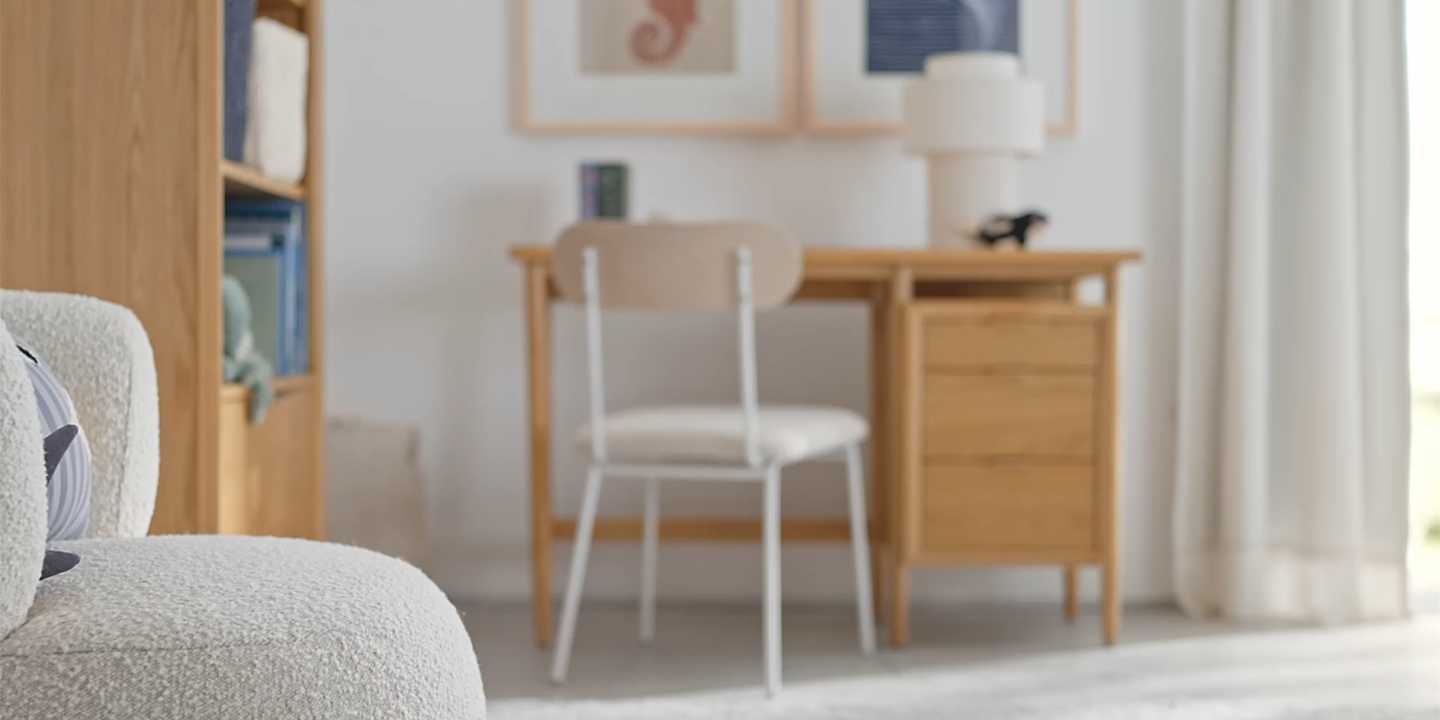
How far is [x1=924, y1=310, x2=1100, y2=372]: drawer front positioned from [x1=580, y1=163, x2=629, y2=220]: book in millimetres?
632

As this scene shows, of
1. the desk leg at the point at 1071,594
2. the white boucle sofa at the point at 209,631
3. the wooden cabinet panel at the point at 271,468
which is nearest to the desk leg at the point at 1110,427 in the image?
the desk leg at the point at 1071,594

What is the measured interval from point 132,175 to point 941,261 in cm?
132

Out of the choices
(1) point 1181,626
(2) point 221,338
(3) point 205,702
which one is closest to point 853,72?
(1) point 1181,626

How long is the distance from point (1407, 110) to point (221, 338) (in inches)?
86.9

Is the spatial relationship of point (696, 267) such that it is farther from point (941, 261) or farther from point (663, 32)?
point (663, 32)

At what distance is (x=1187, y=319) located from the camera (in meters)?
3.00

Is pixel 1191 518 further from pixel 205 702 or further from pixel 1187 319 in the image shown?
pixel 205 702

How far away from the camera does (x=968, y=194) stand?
2807mm

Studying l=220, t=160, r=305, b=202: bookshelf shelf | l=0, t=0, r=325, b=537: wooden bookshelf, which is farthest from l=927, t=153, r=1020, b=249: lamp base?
l=0, t=0, r=325, b=537: wooden bookshelf

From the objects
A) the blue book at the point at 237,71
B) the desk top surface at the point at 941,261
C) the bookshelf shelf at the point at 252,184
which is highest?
the blue book at the point at 237,71

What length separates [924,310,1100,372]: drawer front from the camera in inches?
102

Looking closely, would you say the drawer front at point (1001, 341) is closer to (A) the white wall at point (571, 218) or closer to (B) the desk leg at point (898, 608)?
(B) the desk leg at point (898, 608)

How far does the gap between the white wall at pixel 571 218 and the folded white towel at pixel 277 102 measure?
0.66m

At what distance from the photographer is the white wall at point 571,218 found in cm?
308
